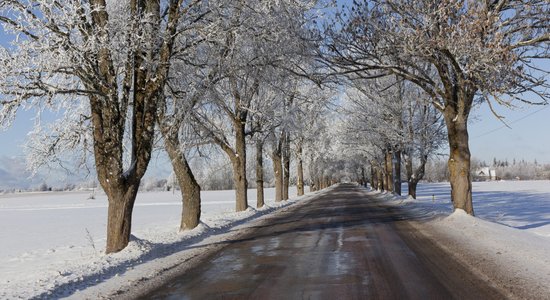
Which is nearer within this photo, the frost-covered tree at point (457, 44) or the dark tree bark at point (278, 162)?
the frost-covered tree at point (457, 44)

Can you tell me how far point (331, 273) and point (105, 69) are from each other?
6.80 m

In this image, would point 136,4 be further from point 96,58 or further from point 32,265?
point 32,265

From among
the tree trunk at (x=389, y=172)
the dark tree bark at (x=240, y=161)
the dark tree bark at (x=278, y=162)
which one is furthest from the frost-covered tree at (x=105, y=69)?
the tree trunk at (x=389, y=172)

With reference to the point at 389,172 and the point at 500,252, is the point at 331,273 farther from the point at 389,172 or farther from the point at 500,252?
the point at 389,172

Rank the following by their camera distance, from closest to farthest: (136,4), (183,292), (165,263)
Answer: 1. (183,292)
2. (165,263)
3. (136,4)

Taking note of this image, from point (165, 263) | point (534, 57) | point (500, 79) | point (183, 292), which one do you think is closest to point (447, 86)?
point (534, 57)

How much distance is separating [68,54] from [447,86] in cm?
1202

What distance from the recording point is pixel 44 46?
8688 mm

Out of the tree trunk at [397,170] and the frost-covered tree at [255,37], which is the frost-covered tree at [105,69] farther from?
the tree trunk at [397,170]

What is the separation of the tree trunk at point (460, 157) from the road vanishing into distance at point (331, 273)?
4.46m

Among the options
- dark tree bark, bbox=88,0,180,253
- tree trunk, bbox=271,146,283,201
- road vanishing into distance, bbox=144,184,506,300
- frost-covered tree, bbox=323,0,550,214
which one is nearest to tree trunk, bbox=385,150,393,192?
tree trunk, bbox=271,146,283,201

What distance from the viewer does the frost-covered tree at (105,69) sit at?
897 centimetres

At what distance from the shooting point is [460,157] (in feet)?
53.6

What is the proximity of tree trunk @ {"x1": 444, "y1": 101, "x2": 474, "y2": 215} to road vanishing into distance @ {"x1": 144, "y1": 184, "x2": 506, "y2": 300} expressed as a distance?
4.46m
